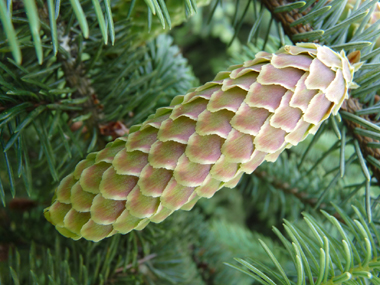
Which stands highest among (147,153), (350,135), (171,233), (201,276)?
(147,153)

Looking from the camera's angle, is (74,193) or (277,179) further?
(277,179)

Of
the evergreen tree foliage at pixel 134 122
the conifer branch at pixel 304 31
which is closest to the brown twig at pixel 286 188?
the evergreen tree foliage at pixel 134 122

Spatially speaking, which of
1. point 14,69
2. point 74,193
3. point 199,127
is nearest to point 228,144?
point 199,127

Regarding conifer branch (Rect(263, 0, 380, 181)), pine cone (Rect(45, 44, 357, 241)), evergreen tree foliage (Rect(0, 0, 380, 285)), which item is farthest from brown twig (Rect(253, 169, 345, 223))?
pine cone (Rect(45, 44, 357, 241))

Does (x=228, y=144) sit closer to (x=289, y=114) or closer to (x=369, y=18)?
(x=289, y=114)

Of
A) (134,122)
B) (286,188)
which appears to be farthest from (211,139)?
(286,188)

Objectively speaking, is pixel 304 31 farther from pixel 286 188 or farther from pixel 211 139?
pixel 286 188

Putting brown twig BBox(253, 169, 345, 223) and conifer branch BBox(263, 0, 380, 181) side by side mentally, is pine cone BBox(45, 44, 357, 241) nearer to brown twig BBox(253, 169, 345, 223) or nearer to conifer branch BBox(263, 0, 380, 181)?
conifer branch BBox(263, 0, 380, 181)

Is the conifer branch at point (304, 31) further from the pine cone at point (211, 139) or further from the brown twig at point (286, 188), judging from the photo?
the brown twig at point (286, 188)

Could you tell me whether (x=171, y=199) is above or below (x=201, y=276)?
above
